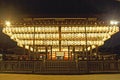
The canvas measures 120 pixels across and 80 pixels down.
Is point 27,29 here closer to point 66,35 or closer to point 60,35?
point 60,35

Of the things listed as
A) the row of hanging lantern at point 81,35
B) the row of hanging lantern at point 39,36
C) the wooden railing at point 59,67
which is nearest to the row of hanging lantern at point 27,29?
the row of hanging lantern at point 39,36

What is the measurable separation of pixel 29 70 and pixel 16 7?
309 inches

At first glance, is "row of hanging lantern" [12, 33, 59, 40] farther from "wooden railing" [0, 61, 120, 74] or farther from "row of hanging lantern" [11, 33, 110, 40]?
"wooden railing" [0, 61, 120, 74]

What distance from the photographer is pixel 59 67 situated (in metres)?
18.2

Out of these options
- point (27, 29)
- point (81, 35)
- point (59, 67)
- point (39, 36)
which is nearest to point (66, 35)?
point (81, 35)

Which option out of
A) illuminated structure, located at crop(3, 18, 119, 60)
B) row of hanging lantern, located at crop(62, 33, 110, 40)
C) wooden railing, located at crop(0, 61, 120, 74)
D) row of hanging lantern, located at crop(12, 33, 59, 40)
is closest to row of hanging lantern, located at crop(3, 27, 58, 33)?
illuminated structure, located at crop(3, 18, 119, 60)

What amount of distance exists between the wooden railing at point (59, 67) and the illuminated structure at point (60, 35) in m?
2.98

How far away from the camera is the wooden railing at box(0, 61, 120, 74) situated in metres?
18.0

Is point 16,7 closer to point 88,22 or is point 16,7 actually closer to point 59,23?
point 59,23

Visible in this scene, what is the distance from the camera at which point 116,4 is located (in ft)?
80.6

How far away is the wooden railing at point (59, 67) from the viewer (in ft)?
59.1

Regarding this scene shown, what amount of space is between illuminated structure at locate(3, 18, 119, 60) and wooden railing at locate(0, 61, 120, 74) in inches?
117

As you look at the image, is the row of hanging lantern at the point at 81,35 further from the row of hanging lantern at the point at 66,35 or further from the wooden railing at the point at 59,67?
the wooden railing at the point at 59,67

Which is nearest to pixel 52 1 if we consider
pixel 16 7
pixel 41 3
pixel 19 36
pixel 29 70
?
pixel 41 3
